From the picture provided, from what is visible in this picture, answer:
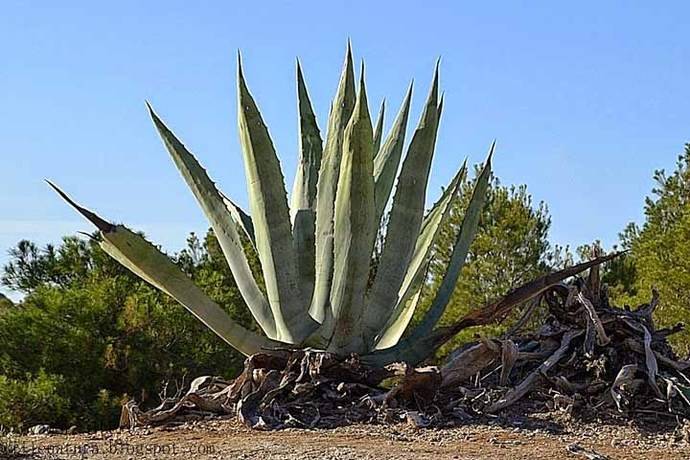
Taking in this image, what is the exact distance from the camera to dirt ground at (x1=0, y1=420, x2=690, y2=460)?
3479 mm

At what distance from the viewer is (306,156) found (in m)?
5.62

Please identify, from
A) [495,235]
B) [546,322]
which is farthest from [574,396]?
[495,235]

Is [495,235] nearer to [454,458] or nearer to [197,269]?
[197,269]

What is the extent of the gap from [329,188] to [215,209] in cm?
71

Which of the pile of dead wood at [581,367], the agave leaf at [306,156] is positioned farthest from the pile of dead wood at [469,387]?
the agave leaf at [306,156]

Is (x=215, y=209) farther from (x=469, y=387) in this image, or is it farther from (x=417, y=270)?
(x=469, y=387)

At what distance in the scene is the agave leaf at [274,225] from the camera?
15.8 ft

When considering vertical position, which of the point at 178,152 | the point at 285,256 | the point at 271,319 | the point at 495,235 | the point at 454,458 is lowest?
the point at 454,458

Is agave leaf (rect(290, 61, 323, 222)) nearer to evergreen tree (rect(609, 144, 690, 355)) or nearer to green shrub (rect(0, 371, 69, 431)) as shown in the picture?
green shrub (rect(0, 371, 69, 431))

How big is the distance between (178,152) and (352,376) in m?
1.73

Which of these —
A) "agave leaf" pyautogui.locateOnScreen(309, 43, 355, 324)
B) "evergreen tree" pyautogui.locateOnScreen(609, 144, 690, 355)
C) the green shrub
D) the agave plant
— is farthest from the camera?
"evergreen tree" pyautogui.locateOnScreen(609, 144, 690, 355)

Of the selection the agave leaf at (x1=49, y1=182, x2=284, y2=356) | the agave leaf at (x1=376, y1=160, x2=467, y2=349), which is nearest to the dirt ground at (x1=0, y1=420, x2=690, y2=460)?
the agave leaf at (x1=49, y1=182, x2=284, y2=356)

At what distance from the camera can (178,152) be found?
518 centimetres

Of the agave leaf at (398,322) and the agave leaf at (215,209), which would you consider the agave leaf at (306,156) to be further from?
the agave leaf at (398,322)
